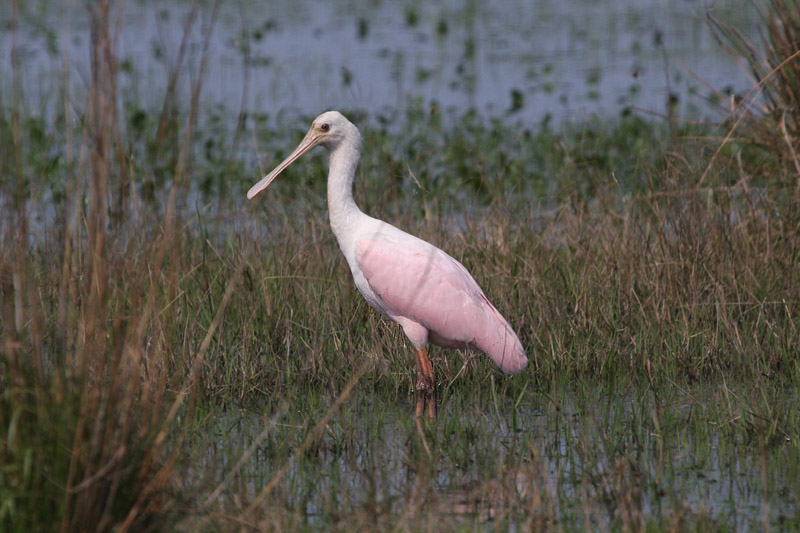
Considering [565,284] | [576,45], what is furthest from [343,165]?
[576,45]

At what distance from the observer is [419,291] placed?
5.44m

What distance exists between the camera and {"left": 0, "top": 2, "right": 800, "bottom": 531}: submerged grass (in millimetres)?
3072

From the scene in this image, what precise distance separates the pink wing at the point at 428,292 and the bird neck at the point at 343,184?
Answer: 0.16 meters

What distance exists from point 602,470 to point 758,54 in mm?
3932

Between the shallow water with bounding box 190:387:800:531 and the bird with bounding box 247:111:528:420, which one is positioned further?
the bird with bounding box 247:111:528:420

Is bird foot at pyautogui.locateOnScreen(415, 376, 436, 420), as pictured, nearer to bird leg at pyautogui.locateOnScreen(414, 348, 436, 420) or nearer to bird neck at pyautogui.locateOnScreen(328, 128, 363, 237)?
bird leg at pyautogui.locateOnScreen(414, 348, 436, 420)

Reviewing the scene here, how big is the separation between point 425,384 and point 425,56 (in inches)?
458

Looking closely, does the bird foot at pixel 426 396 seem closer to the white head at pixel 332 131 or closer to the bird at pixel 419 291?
the bird at pixel 419 291

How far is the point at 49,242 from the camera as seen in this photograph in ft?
21.8

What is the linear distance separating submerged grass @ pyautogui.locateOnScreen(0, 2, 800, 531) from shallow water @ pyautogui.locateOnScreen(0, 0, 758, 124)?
3912 millimetres

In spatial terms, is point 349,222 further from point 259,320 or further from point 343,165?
point 259,320

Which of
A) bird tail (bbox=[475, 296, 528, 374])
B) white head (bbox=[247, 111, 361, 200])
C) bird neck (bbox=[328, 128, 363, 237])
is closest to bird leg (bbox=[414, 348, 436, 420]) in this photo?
bird tail (bbox=[475, 296, 528, 374])

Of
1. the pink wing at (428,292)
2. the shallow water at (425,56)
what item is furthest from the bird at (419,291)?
the shallow water at (425,56)

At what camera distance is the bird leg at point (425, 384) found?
205 inches
